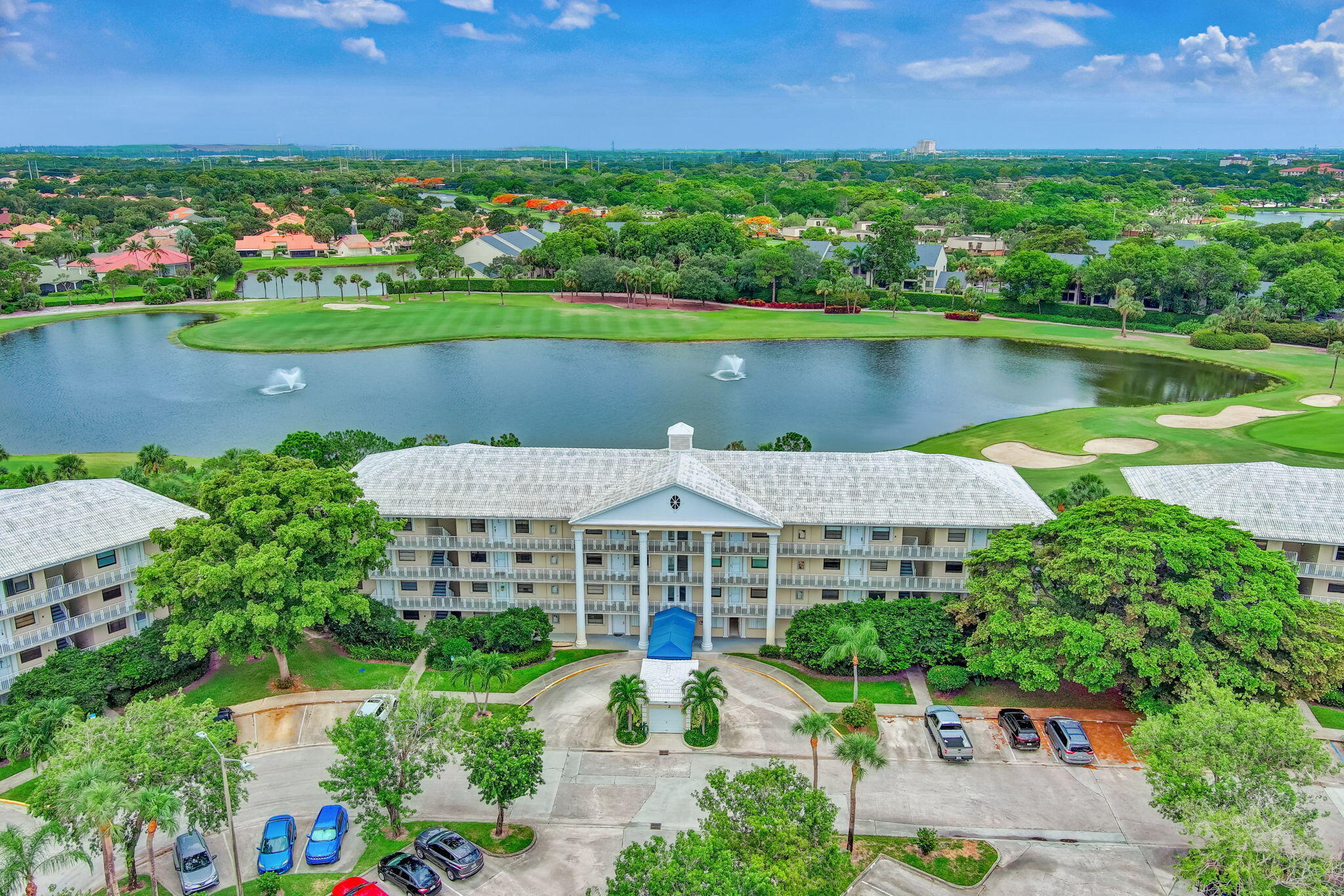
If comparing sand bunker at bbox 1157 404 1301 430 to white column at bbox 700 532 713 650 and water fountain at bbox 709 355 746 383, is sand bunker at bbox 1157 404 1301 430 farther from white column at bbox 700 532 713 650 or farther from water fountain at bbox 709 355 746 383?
white column at bbox 700 532 713 650

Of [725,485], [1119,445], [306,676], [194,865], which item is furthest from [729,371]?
[194,865]

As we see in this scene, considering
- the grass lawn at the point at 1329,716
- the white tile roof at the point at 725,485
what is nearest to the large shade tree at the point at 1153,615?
the grass lawn at the point at 1329,716

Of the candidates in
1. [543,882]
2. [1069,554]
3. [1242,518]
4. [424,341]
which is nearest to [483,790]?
[543,882]

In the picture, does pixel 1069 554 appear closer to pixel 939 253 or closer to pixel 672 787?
pixel 672 787

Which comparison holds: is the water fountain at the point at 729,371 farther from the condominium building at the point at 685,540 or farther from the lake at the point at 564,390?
the condominium building at the point at 685,540

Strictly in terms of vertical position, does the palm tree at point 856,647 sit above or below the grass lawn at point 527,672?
above

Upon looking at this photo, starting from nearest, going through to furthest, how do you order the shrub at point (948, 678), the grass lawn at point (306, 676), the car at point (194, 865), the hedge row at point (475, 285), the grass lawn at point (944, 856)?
1. the car at point (194, 865)
2. the grass lawn at point (944, 856)
3. the shrub at point (948, 678)
4. the grass lawn at point (306, 676)
5. the hedge row at point (475, 285)

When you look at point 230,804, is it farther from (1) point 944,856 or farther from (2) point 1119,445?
(2) point 1119,445
